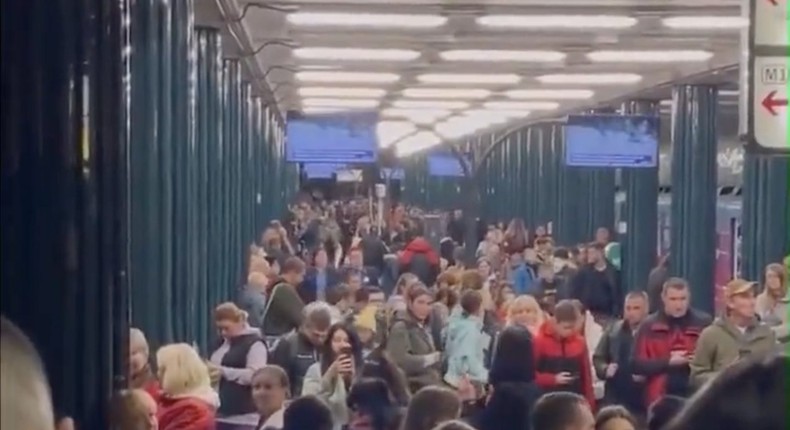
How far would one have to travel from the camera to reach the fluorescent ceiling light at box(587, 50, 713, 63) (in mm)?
12461

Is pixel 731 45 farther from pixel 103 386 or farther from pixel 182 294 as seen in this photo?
pixel 103 386

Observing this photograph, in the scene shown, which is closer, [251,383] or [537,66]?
[251,383]

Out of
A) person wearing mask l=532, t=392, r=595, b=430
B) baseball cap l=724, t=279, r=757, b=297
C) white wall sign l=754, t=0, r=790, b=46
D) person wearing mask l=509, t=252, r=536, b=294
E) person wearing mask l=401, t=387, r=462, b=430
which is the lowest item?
person wearing mask l=509, t=252, r=536, b=294

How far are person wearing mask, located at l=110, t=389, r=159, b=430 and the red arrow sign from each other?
8.66ft

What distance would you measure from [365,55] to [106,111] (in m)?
9.83

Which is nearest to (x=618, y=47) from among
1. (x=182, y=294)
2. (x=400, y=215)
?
(x=182, y=294)

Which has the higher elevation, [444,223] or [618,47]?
[618,47]

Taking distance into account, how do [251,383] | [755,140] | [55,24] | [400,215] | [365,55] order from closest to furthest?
[55,24], [755,140], [251,383], [365,55], [400,215]

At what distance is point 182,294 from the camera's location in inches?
328

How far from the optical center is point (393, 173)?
113 ft

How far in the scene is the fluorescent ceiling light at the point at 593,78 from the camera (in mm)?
14727

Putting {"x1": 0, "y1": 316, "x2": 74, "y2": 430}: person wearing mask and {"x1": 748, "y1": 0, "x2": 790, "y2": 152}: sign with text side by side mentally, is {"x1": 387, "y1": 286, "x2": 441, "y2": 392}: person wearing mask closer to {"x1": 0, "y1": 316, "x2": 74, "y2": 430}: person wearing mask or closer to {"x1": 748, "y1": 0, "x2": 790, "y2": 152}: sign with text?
{"x1": 748, "y1": 0, "x2": 790, "y2": 152}: sign with text

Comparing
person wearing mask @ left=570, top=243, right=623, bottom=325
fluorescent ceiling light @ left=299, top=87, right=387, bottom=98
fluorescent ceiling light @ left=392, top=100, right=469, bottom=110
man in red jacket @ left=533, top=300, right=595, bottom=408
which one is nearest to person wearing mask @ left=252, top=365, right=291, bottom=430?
man in red jacket @ left=533, top=300, right=595, bottom=408

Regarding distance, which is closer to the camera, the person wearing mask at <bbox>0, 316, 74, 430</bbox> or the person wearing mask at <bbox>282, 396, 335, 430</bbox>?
the person wearing mask at <bbox>0, 316, 74, 430</bbox>
